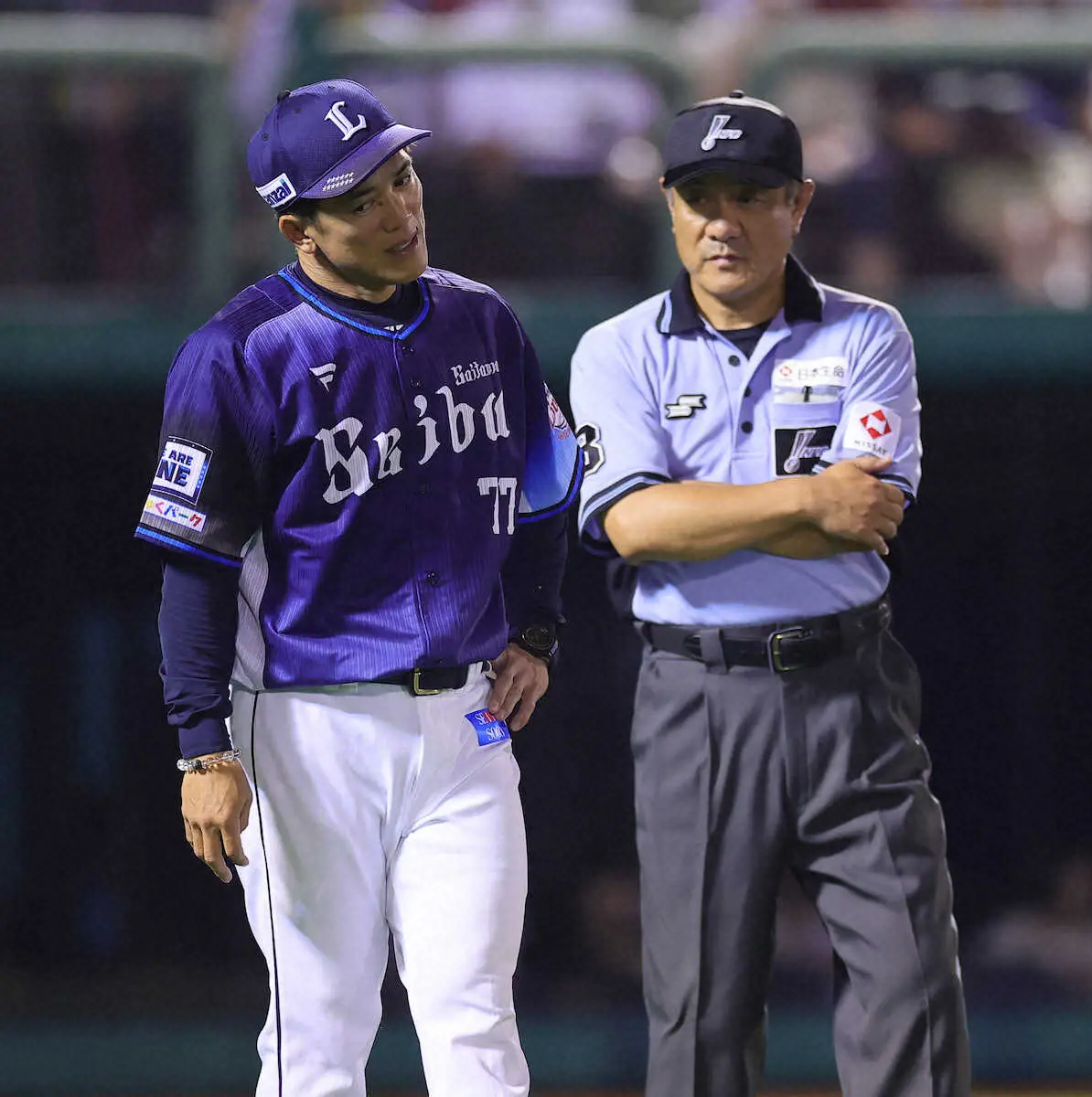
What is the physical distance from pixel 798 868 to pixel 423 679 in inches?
31.6

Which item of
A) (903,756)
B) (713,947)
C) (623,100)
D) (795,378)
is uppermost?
(623,100)

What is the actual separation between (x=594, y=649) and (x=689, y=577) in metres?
2.30

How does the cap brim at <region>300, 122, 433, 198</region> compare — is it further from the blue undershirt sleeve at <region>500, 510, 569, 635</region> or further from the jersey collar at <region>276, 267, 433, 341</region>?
the blue undershirt sleeve at <region>500, 510, 569, 635</region>

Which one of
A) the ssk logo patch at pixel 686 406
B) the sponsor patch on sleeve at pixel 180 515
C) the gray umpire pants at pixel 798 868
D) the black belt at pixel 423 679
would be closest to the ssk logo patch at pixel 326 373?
the sponsor patch on sleeve at pixel 180 515

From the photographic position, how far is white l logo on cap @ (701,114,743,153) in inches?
114

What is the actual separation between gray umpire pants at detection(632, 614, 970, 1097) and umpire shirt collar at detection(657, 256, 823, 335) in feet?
1.78

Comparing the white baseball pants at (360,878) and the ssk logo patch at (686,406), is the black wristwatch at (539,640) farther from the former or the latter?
the ssk logo patch at (686,406)

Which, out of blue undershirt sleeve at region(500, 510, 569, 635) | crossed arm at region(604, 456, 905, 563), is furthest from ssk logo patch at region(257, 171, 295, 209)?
crossed arm at region(604, 456, 905, 563)

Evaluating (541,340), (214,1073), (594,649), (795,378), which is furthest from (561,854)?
(795,378)

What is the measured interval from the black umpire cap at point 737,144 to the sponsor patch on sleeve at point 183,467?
0.95m

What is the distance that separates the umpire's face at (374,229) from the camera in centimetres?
250

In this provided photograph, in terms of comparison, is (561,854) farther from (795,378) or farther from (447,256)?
(795,378)

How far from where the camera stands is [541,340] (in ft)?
14.7

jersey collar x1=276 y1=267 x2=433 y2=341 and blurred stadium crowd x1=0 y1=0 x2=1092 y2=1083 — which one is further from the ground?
blurred stadium crowd x1=0 y1=0 x2=1092 y2=1083
